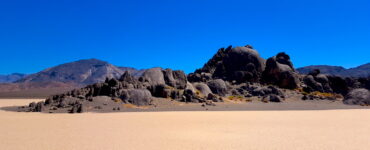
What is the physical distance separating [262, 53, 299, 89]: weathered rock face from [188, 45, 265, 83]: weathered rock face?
5.22 feet

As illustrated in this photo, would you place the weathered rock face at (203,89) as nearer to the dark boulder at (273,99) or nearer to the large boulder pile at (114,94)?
the large boulder pile at (114,94)

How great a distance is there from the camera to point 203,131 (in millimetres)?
11680

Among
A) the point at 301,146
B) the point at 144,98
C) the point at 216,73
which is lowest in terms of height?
the point at 301,146

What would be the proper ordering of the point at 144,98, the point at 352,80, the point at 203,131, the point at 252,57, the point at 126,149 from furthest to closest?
the point at 252,57 < the point at 352,80 < the point at 144,98 < the point at 203,131 < the point at 126,149

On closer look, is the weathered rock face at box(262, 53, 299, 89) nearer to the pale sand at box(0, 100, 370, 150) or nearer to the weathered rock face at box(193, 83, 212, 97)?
the weathered rock face at box(193, 83, 212, 97)

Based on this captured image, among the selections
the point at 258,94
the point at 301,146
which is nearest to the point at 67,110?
the point at 301,146

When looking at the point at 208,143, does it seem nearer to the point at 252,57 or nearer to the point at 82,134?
the point at 82,134

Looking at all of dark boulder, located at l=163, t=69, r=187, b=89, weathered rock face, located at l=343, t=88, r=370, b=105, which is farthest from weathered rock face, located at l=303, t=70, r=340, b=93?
dark boulder, located at l=163, t=69, r=187, b=89

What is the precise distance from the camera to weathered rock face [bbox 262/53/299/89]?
45906 millimetres

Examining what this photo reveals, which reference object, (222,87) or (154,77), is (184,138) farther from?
(222,87)

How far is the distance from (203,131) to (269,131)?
8.45 feet

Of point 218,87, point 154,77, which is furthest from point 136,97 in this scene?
point 218,87

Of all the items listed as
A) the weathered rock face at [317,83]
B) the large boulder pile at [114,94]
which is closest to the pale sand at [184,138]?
the large boulder pile at [114,94]

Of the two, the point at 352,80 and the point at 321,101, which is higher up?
the point at 352,80
